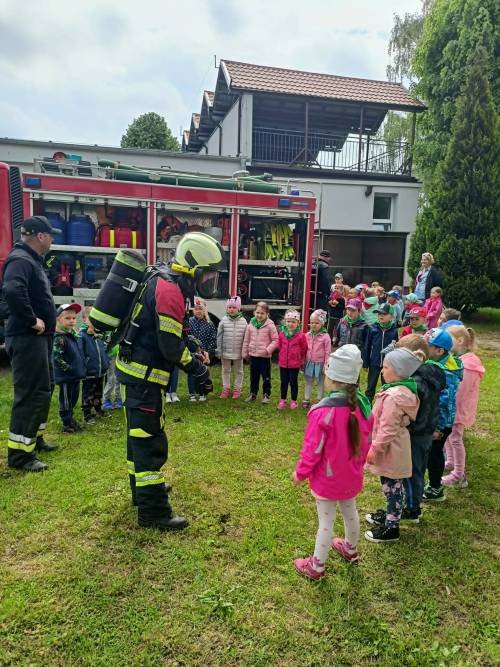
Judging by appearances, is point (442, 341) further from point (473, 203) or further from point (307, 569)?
point (473, 203)

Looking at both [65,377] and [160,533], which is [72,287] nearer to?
[65,377]

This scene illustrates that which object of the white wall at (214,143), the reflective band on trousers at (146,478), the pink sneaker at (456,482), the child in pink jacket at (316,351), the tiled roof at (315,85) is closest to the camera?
the reflective band on trousers at (146,478)

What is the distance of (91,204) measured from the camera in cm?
767

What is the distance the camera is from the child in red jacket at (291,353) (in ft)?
21.5

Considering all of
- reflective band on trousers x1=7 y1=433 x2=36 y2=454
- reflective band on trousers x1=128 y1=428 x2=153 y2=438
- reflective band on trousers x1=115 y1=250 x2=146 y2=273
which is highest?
reflective band on trousers x1=115 y1=250 x2=146 y2=273

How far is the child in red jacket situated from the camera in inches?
259

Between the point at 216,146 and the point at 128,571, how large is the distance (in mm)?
23231

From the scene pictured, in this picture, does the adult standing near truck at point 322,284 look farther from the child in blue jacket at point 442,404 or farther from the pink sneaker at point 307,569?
the pink sneaker at point 307,569

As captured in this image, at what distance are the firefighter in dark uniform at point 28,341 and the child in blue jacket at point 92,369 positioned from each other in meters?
1.06

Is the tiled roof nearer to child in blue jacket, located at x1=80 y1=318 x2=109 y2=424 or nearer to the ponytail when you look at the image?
child in blue jacket, located at x1=80 y1=318 x2=109 y2=424

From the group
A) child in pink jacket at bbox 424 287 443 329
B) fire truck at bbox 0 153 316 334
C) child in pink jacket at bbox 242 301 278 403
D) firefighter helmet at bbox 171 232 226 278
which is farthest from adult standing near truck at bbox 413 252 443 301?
firefighter helmet at bbox 171 232 226 278

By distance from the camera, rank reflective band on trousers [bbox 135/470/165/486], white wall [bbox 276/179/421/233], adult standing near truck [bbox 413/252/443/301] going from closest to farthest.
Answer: reflective band on trousers [bbox 135/470/165/486], adult standing near truck [bbox 413/252/443/301], white wall [bbox 276/179/421/233]

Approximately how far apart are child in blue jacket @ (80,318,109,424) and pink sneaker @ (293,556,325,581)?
3331mm

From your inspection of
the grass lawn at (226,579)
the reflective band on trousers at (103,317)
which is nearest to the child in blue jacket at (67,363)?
the grass lawn at (226,579)
